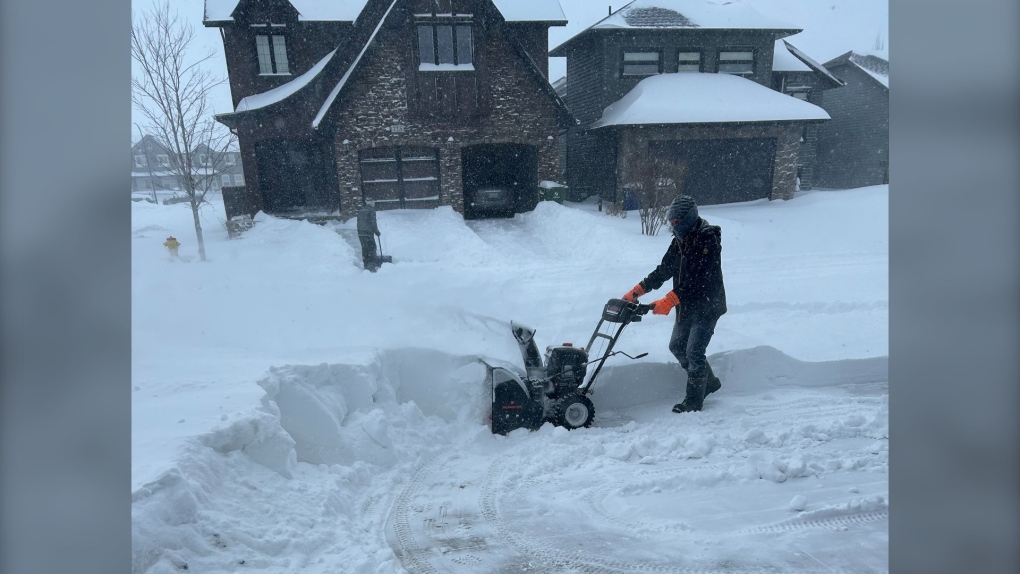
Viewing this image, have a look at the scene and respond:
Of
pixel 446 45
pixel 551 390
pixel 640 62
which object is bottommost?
pixel 551 390

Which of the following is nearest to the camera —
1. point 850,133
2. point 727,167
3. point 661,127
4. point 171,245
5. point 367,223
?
point 171,245

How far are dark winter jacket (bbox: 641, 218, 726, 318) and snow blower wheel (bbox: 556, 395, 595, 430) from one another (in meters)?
1.08

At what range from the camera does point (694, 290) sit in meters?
4.40

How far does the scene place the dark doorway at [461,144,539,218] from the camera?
A: 645 inches

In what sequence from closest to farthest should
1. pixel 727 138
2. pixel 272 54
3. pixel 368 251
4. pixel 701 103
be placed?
1. pixel 368 251
2. pixel 272 54
3. pixel 701 103
4. pixel 727 138

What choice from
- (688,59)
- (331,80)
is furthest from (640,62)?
(331,80)

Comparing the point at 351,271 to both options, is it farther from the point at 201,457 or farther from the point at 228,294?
the point at 201,457

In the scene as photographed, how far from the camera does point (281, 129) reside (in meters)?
15.2

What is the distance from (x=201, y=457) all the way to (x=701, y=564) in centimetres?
245

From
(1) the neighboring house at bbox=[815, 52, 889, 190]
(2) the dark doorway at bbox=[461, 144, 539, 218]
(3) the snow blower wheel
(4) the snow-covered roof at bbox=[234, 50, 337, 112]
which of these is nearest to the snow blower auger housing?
(3) the snow blower wheel

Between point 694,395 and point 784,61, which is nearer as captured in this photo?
point 694,395

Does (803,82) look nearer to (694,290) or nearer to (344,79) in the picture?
(344,79)

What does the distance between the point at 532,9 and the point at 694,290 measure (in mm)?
14173
